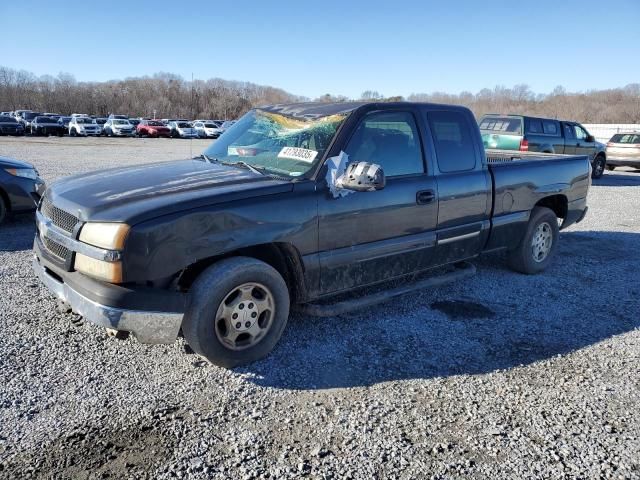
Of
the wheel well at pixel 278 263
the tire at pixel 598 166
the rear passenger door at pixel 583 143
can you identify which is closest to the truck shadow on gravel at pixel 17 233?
the wheel well at pixel 278 263

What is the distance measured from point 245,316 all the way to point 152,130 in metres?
44.2

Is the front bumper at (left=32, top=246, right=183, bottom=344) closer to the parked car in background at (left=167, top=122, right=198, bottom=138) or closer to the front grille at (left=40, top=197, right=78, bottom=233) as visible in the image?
the front grille at (left=40, top=197, right=78, bottom=233)

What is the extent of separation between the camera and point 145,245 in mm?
2945

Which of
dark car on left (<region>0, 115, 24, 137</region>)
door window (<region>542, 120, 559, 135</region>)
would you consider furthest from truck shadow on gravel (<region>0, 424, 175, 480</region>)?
dark car on left (<region>0, 115, 24, 137</region>)

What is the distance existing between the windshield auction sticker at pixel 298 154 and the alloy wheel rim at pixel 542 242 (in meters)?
3.17

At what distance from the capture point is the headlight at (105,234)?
9.58ft

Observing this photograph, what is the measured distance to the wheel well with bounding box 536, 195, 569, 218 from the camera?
6.00m

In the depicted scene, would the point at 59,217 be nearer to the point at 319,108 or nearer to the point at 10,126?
the point at 319,108

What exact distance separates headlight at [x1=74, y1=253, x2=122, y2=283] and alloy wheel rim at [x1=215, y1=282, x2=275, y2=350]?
67 cm

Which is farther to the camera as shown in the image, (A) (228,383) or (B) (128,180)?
(B) (128,180)

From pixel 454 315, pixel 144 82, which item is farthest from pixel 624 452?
pixel 144 82

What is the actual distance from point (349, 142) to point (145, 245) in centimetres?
178

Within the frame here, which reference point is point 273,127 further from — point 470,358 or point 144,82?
point 144,82

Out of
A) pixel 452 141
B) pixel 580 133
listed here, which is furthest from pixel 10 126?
pixel 452 141
